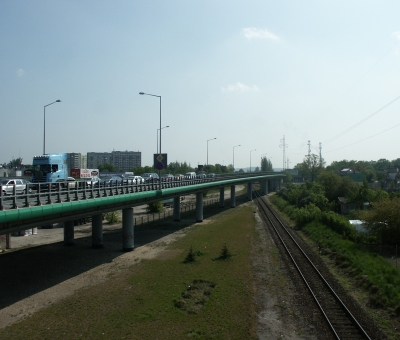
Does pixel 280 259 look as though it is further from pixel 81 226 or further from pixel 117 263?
pixel 81 226

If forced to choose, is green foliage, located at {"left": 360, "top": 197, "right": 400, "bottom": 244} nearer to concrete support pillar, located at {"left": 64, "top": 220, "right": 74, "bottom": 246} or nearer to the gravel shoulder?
the gravel shoulder

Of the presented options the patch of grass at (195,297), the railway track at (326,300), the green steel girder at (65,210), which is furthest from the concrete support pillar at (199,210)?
the patch of grass at (195,297)

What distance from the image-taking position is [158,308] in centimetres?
1795

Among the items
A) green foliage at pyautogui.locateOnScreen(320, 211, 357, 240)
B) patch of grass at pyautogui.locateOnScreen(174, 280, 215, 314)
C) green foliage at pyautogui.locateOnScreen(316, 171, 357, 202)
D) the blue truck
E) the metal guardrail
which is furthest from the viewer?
green foliage at pyautogui.locateOnScreen(316, 171, 357, 202)

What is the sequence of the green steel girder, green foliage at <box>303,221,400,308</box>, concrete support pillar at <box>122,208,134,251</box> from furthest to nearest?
1. concrete support pillar at <box>122,208,134,251</box>
2. the green steel girder
3. green foliage at <box>303,221,400,308</box>

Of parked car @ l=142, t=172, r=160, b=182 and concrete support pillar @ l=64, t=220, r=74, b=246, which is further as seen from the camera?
parked car @ l=142, t=172, r=160, b=182

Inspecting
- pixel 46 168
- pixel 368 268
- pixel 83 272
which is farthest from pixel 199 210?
pixel 368 268

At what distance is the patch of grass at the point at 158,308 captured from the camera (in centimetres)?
1540

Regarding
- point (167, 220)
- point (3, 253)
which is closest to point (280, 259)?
point (3, 253)

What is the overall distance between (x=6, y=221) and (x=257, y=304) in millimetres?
12901

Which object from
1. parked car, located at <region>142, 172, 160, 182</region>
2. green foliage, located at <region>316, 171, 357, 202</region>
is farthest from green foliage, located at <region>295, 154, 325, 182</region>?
parked car, located at <region>142, 172, 160, 182</region>

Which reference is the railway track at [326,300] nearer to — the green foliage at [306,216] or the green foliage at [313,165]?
the green foliage at [306,216]

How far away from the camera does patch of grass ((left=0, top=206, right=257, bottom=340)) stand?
50.5ft

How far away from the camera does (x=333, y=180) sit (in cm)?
7581
